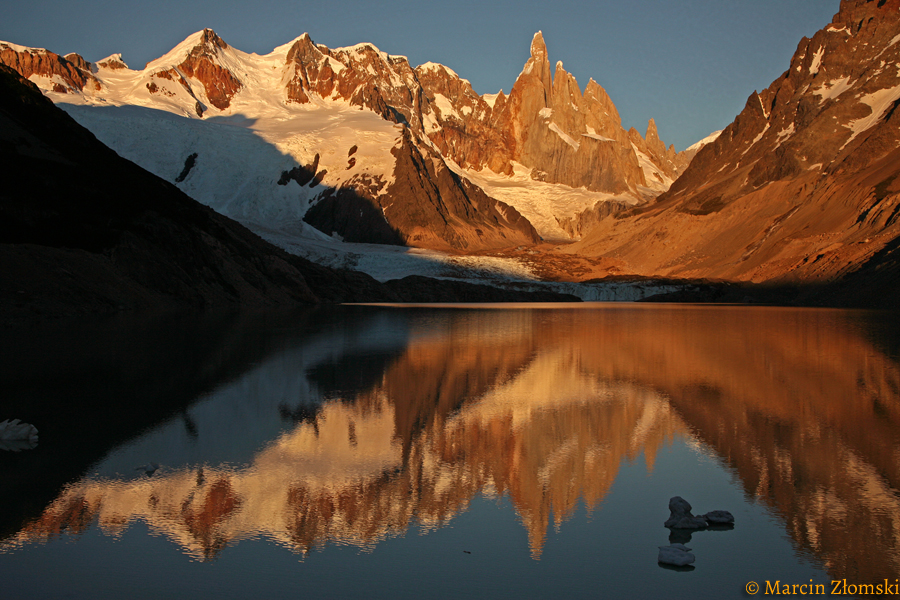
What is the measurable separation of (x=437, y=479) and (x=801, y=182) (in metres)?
108

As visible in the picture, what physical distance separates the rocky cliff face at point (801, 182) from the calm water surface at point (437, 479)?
196 ft

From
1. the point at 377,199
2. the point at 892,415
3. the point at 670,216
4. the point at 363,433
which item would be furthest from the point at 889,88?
the point at 363,433

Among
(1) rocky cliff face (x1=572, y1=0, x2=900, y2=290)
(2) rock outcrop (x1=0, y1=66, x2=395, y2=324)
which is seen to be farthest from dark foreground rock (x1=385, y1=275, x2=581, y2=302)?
(1) rocky cliff face (x1=572, y1=0, x2=900, y2=290)

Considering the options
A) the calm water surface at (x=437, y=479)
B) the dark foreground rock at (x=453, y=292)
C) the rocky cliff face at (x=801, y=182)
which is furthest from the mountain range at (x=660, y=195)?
the calm water surface at (x=437, y=479)

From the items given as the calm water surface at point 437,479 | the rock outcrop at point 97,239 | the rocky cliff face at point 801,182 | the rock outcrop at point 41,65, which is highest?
the rock outcrop at point 41,65

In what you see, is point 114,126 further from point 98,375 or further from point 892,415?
point 892,415

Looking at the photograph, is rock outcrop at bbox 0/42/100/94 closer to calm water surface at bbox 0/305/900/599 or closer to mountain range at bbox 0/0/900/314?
mountain range at bbox 0/0/900/314

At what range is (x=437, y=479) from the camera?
9617 mm

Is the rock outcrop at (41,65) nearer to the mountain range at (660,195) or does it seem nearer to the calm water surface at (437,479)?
the mountain range at (660,195)

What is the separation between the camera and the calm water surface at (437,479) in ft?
22.5

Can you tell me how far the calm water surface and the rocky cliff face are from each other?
59.7 meters

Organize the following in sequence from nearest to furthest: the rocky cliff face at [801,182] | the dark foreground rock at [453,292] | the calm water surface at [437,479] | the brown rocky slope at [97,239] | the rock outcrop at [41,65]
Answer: the calm water surface at [437,479], the brown rocky slope at [97,239], the rocky cliff face at [801,182], the dark foreground rock at [453,292], the rock outcrop at [41,65]

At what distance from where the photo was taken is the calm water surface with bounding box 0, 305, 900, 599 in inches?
271

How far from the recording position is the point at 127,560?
7.05 meters
